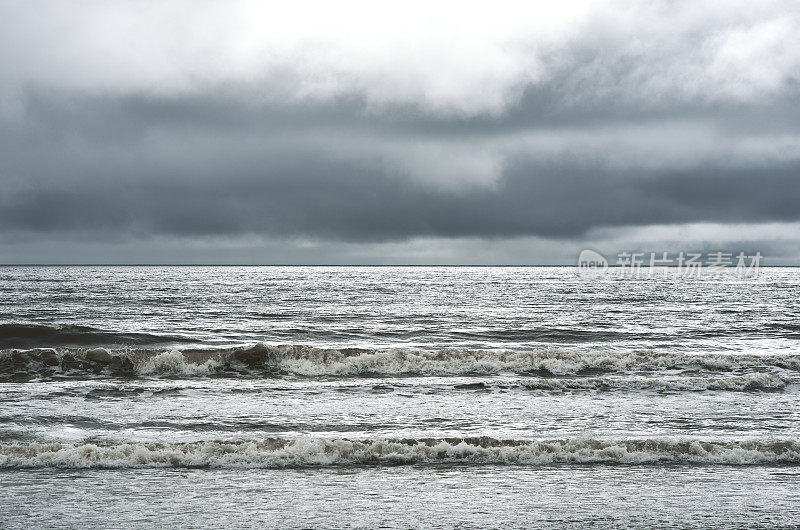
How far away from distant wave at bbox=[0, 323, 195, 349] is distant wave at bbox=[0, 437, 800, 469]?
19602 millimetres

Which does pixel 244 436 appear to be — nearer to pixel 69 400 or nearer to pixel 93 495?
pixel 93 495

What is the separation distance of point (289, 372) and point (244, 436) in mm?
9705

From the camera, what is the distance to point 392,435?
44.0ft

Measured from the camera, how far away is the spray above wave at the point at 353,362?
74.2 feet

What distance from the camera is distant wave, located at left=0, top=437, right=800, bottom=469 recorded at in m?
11.2

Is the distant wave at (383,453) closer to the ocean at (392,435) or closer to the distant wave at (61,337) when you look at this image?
the ocean at (392,435)

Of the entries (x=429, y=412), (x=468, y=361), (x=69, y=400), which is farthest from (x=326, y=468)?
(x=468, y=361)

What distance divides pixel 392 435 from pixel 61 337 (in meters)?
24.1

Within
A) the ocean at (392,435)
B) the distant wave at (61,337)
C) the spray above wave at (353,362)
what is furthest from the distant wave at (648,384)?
the distant wave at (61,337)

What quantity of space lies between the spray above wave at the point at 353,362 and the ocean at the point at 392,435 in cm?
8

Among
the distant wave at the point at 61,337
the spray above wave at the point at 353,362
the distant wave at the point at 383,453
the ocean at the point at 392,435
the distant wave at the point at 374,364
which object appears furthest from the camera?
the distant wave at the point at 61,337

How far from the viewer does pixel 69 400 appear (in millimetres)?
17250

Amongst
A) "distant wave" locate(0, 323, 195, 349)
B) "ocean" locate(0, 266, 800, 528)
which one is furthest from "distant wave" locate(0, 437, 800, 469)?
"distant wave" locate(0, 323, 195, 349)

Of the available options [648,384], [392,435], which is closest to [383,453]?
[392,435]
